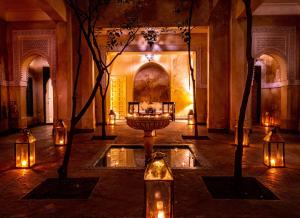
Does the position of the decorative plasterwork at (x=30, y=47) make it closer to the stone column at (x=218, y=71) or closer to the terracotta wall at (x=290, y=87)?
the stone column at (x=218, y=71)

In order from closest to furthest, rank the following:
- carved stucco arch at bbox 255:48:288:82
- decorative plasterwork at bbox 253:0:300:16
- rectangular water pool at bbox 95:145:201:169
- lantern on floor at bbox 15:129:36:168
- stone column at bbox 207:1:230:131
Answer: lantern on floor at bbox 15:129:36:168 < rectangular water pool at bbox 95:145:201:169 < decorative plasterwork at bbox 253:0:300:16 < stone column at bbox 207:1:230:131 < carved stucco arch at bbox 255:48:288:82

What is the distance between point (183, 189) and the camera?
4.02 metres

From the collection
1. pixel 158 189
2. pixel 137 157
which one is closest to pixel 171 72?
pixel 137 157

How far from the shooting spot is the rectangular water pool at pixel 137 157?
5.99 m

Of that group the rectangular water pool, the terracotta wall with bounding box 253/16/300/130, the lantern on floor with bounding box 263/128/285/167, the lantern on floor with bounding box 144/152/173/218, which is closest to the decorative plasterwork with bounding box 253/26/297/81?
the terracotta wall with bounding box 253/16/300/130

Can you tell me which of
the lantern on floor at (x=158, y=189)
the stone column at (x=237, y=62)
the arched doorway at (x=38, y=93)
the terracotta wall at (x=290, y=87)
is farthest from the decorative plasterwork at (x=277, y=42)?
the arched doorway at (x=38, y=93)

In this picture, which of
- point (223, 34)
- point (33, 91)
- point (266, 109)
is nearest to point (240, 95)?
point (223, 34)

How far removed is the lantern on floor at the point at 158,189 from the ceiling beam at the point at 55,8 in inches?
277

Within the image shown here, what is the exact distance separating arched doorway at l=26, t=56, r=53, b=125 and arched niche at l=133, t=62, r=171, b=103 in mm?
5285

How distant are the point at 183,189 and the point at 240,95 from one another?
666 centimetres

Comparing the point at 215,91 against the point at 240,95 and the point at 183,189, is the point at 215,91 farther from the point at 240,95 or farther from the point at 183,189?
the point at 183,189

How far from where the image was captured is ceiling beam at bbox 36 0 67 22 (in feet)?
26.8

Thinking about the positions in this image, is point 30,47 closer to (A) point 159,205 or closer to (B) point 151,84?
(B) point 151,84

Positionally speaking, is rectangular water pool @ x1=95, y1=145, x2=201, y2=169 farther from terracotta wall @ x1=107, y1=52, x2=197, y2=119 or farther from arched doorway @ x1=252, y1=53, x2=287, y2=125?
terracotta wall @ x1=107, y1=52, x2=197, y2=119
